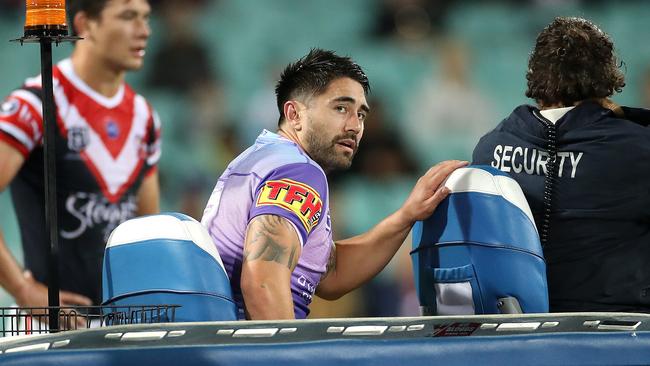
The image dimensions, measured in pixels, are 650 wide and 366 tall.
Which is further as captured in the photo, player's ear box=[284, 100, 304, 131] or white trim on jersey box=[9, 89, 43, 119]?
white trim on jersey box=[9, 89, 43, 119]

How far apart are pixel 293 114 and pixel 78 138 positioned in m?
2.20

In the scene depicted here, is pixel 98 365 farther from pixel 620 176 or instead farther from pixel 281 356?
pixel 620 176

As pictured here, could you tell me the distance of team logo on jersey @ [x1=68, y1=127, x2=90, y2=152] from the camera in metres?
5.23

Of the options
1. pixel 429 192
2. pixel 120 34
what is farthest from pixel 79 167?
A: pixel 429 192

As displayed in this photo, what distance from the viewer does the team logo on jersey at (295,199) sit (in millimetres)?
2799

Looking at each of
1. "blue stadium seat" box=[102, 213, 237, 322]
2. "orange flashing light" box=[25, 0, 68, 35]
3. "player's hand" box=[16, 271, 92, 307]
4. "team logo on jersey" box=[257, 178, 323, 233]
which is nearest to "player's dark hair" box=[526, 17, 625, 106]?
"team logo on jersey" box=[257, 178, 323, 233]

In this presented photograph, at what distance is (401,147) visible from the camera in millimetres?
7441

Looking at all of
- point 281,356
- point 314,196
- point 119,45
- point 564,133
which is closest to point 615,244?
point 564,133

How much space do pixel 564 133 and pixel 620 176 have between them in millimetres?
201

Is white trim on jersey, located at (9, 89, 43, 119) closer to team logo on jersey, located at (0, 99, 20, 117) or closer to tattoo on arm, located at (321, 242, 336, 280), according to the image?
team logo on jersey, located at (0, 99, 20, 117)

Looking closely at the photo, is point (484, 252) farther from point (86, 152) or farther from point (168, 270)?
point (86, 152)

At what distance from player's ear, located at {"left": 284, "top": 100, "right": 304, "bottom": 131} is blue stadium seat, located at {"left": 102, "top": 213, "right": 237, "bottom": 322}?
0.73m

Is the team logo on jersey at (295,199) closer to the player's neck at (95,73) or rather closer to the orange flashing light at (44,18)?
the orange flashing light at (44,18)

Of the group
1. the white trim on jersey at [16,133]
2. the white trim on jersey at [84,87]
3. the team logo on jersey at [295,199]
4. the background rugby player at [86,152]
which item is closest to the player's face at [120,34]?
the background rugby player at [86,152]
